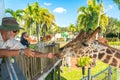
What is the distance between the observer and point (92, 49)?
359cm

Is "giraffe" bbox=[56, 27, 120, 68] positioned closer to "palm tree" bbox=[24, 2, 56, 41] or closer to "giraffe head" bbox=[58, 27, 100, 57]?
"giraffe head" bbox=[58, 27, 100, 57]

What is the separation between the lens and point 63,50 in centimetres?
346

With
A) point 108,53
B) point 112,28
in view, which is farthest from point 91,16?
point 108,53

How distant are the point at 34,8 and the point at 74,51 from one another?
4752 cm

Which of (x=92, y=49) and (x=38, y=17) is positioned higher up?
(x=38, y=17)

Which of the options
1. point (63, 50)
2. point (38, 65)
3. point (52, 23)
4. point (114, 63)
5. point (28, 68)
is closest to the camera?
point (63, 50)

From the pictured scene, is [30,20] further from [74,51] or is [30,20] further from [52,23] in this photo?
[74,51]

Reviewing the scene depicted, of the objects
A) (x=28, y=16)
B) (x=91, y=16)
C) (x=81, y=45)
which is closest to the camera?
(x=81, y=45)

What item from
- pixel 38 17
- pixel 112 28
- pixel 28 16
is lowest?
pixel 112 28

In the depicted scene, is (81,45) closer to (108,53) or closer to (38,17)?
(108,53)

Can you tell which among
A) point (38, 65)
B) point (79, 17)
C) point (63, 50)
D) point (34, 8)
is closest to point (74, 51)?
point (63, 50)

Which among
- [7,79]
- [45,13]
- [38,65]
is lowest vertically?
[38,65]

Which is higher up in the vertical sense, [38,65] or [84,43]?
[84,43]

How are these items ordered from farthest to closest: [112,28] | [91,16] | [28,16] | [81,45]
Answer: [112,28], [91,16], [28,16], [81,45]
